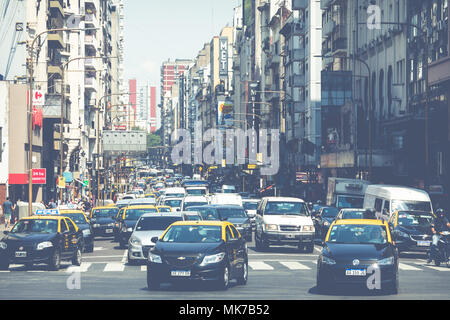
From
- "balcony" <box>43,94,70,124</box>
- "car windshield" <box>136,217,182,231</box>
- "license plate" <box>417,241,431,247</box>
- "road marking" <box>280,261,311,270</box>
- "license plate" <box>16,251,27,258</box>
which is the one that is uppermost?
"balcony" <box>43,94,70,124</box>

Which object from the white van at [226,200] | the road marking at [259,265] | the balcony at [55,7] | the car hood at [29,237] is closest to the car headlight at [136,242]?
the car hood at [29,237]

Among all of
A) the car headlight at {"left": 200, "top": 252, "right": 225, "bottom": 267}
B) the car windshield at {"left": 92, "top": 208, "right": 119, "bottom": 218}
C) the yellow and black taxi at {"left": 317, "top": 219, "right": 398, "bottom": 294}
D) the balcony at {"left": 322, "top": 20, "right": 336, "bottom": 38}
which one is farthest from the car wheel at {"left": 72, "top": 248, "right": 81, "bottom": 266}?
the balcony at {"left": 322, "top": 20, "right": 336, "bottom": 38}

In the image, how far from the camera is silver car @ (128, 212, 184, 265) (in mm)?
28234

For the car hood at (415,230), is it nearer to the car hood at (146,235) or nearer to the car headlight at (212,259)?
the car hood at (146,235)

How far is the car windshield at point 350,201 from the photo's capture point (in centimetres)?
4984

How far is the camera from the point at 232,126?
548ft

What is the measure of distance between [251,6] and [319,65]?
53.5 metres

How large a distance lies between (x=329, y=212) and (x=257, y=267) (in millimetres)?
18125

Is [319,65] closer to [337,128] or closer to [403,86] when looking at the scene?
[337,128]

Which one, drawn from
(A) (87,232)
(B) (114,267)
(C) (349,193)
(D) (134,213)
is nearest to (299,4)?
(C) (349,193)

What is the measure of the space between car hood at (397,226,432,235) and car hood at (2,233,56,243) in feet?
44.4

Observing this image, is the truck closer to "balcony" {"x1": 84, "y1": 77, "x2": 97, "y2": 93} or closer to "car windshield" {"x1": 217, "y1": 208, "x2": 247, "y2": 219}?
"car windshield" {"x1": 217, "y1": 208, "x2": 247, "y2": 219}

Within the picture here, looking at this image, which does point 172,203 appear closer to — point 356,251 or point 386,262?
point 356,251

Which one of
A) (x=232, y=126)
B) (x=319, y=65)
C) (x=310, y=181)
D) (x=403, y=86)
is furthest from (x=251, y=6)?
(x=403, y=86)
